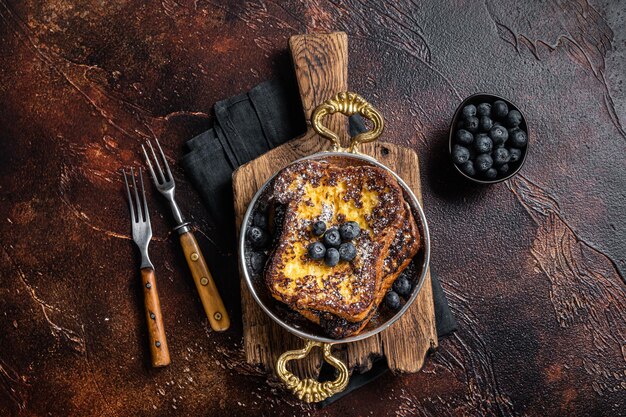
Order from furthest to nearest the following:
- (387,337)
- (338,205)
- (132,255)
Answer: (132,255) < (387,337) < (338,205)

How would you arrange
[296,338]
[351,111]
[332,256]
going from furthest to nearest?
[296,338]
[351,111]
[332,256]

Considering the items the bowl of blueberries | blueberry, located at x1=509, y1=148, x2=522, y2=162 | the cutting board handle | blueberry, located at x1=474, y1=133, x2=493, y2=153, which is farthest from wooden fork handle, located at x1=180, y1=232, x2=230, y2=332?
blueberry, located at x1=509, y1=148, x2=522, y2=162

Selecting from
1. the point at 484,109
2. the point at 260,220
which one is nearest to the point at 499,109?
the point at 484,109

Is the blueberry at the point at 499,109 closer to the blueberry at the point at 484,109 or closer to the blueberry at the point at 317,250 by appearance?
the blueberry at the point at 484,109

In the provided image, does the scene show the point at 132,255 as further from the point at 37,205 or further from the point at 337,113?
the point at 337,113

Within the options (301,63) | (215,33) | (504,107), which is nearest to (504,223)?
(504,107)

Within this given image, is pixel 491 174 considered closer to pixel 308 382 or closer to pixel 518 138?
pixel 518 138
